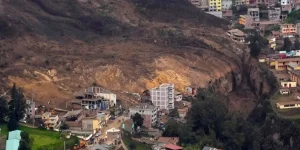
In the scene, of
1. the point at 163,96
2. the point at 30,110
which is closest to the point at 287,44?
the point at 163,96

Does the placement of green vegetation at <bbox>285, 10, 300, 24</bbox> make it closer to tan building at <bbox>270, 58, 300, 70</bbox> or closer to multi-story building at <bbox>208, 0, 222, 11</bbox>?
multi-story building at <bbox>208, 0, 222, 11</bbox>

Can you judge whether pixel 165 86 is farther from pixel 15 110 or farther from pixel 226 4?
pixel 226 4

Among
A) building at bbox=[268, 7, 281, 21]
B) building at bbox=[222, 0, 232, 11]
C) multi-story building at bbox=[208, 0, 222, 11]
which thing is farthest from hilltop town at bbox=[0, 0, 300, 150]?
building at bbox=[222, 0, 232, 11]

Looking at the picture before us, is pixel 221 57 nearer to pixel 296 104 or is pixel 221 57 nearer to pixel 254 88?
pixel 254 88

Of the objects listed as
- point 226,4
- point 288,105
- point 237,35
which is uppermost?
point 226,4

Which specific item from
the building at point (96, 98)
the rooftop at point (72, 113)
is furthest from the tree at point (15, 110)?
the building at point (96, 98)

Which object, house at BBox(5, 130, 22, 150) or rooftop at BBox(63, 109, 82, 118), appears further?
rooftop at BBox(63, 109, 82, 118)

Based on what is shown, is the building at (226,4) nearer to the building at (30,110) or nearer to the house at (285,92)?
the house at (285,92)
